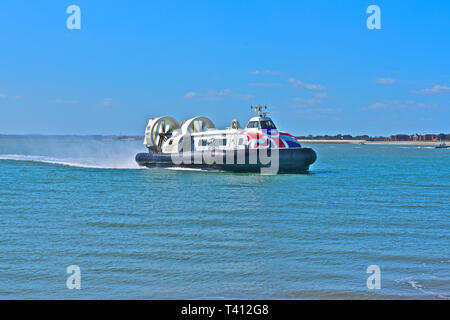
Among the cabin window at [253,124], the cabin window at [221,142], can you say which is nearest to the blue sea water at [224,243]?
the cabin window at [253,124]

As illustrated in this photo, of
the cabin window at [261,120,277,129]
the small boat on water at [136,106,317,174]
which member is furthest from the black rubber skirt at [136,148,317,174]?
the cabin window at [261,120,277,129]

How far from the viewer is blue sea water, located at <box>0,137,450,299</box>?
5.81 meters

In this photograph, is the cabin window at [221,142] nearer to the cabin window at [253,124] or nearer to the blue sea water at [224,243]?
the cabin window at [253,124]

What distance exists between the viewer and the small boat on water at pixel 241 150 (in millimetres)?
19781

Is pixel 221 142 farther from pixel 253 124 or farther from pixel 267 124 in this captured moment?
pixel 267 124

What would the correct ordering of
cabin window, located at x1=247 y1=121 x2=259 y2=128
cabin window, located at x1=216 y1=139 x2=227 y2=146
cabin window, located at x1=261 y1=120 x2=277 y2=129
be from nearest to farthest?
cabin window, located at x1=261 y1=120 x2=277 y2=129 < cabin window, located at x1=247 y1=121 x2=259 y2=128 < cabin window, located at x1=216 y1=139 x2=227 y2=146

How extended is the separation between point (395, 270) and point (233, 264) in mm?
2072

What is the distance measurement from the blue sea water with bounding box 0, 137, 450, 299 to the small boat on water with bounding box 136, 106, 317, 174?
13.6 ft

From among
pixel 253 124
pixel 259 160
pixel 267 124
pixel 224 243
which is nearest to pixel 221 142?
pixel 253 124

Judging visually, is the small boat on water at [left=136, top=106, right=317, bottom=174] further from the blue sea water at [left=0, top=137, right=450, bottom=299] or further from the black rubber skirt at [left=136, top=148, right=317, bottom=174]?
the blue sea water at [left=0, top=137, right=450, bottom=299]

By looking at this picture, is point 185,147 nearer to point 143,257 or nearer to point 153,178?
point 153,178

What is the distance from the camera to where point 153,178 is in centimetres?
2081

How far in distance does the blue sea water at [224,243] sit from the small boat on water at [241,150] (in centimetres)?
414
